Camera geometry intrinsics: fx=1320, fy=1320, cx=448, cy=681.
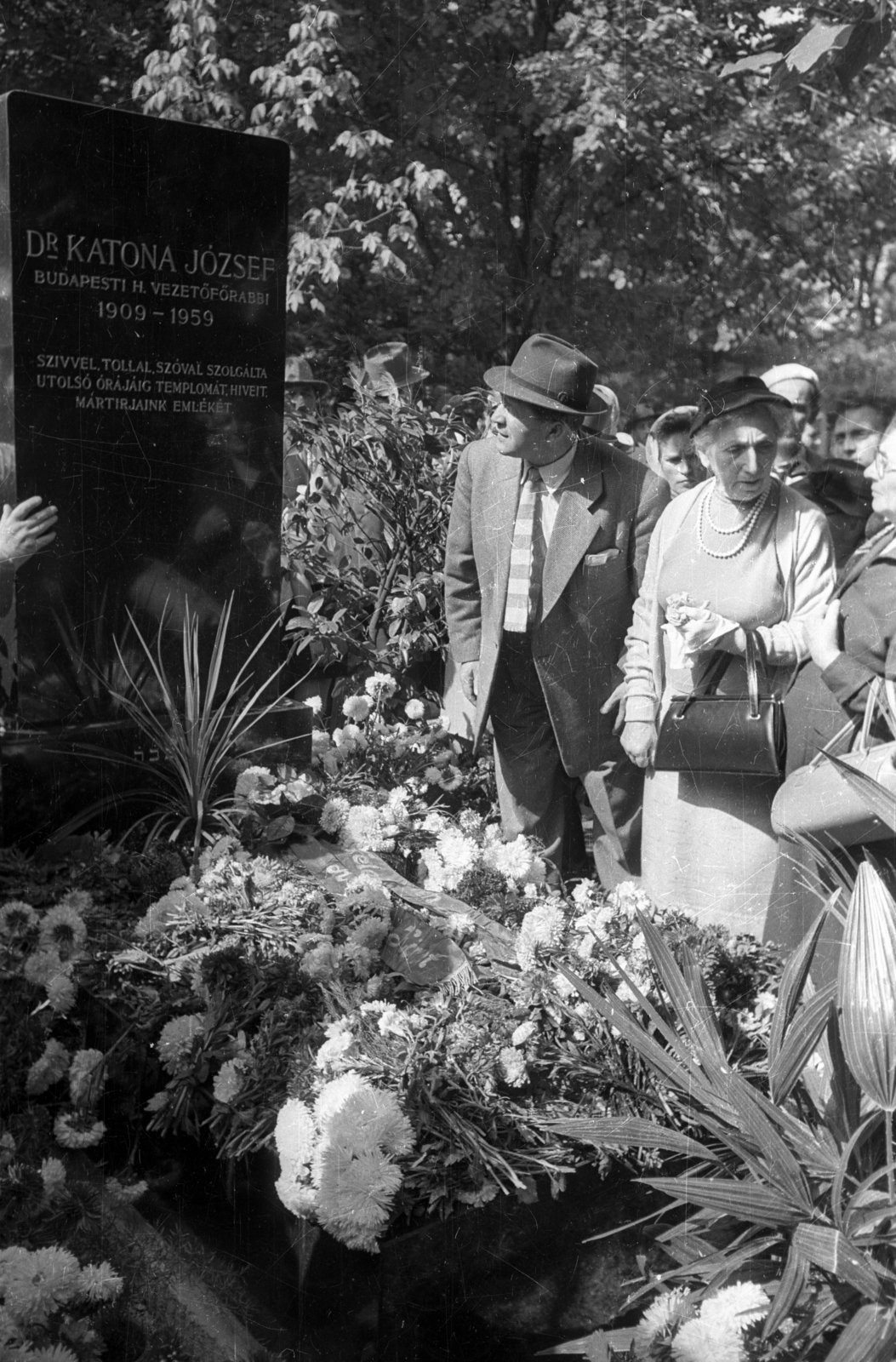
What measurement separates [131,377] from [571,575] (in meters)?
1.43

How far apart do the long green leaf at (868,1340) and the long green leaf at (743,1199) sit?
16cm

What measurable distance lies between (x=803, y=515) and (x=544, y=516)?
2.96 ft

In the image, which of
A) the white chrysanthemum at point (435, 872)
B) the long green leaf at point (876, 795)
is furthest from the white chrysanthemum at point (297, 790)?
the long green leaf at point (876, 795)

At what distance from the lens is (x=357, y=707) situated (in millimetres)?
4539

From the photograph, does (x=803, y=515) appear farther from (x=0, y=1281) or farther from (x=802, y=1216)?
(x=0, y=1281)

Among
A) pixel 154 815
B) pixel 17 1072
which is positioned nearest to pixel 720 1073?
pixel 17 1072

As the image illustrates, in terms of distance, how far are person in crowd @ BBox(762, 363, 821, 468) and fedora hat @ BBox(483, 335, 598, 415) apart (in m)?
0.49

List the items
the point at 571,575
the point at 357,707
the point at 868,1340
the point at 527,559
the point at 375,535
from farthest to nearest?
the point at 375,535 → the point at 357,707 → the point at 527,559 → the point at 571,575 → the point at 868,1340

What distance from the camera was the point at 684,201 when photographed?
8.38 ft

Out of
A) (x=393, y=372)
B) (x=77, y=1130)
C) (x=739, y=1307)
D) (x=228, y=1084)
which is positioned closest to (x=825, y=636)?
(x=739, y=1307)

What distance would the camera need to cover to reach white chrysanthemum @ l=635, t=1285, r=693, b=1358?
6.34 ft

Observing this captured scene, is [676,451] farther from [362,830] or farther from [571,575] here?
[362,830]

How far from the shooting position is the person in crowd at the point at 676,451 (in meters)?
2.76

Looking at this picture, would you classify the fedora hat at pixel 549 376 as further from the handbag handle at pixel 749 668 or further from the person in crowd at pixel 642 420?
the handbag handle at pixel 749 668
